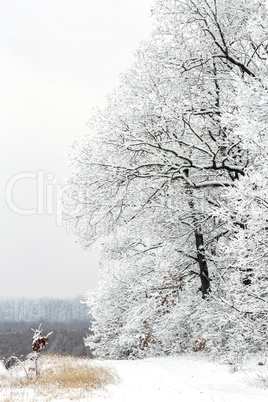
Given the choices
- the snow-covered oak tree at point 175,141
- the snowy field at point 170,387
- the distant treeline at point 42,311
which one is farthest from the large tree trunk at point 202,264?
the distant treeline at point 42,311

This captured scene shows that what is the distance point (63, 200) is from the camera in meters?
8.41

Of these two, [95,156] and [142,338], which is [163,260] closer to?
[142,338]

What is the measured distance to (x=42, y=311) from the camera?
15975cm

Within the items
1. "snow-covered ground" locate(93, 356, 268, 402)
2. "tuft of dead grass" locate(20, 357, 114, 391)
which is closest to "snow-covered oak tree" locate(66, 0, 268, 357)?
"snow-covered ground" locate(93, 356, 268, 402)

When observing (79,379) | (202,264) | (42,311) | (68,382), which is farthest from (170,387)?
(42,311)

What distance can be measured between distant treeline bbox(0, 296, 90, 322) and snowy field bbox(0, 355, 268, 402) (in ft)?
486

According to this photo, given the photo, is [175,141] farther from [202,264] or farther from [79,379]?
[79,379]

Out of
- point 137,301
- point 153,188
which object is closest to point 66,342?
point 137,301

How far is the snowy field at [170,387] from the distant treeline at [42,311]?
148121 millimetres

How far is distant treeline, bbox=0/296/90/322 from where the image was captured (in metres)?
155

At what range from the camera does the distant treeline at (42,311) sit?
155m

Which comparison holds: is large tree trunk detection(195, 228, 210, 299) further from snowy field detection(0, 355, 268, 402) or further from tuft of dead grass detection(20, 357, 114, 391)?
tuft of dead grass detection(20, 357, 114, 391)

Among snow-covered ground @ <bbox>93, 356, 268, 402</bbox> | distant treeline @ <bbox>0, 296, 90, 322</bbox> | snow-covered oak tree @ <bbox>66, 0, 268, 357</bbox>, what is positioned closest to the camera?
snow-covered ground @ <bbox>93, 356, 268, 402</bbox>

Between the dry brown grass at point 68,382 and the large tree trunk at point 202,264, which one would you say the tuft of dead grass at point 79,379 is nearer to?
the dry brown grass at point 68,382
